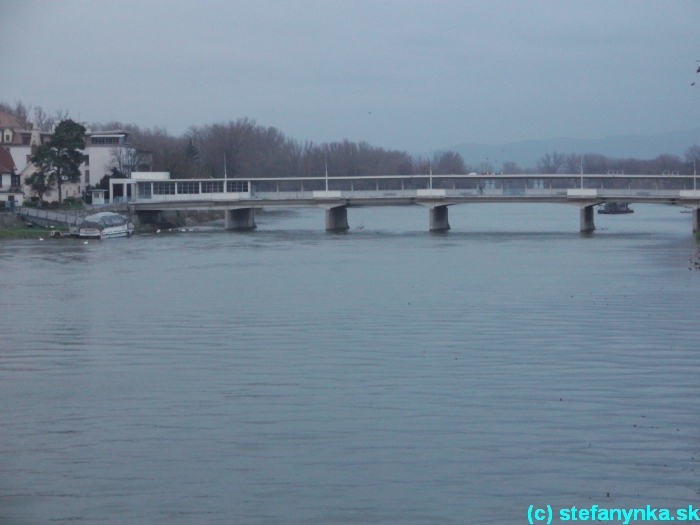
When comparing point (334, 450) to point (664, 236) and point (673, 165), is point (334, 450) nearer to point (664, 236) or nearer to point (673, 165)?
point (664, 236)

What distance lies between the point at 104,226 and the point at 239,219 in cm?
1578

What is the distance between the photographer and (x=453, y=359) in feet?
61.5

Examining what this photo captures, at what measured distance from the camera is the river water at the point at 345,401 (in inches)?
432

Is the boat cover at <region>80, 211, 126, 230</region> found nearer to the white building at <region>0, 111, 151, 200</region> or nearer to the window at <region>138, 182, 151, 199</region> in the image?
the window at <region>138, 182, 151, 199</region>

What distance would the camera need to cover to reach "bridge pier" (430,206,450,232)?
71.5m

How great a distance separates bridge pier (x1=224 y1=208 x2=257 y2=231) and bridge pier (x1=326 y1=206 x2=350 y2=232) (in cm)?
753

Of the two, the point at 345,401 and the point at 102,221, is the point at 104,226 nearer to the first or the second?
the point at 102,221

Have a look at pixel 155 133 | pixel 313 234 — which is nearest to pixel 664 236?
pixel 313 234

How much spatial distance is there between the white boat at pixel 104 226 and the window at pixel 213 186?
1294 cm

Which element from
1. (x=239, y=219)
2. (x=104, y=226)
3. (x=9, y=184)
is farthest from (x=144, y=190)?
(x=104, y=226)

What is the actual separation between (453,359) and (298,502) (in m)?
8.37

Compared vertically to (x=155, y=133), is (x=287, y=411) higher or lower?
lower

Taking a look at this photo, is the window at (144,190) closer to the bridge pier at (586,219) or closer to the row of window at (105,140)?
the row of window at (105,140)

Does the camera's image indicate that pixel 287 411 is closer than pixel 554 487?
No
